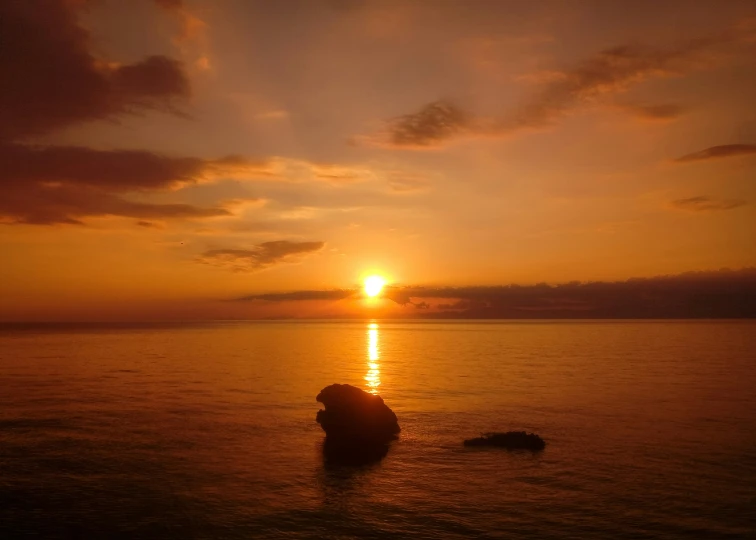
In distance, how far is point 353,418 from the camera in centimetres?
4094

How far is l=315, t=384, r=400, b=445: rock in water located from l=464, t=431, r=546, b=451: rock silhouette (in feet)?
22.3

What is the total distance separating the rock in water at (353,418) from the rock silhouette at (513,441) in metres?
6.79

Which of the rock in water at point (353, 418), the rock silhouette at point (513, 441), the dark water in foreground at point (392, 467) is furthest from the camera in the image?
the rock in water at point (353, 418)

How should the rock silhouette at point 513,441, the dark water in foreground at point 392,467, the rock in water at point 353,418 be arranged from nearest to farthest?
1. the dark water in foreground at point 392,467
2. the rock silhouette at point 513,441
3. the rock in water at point 353,418

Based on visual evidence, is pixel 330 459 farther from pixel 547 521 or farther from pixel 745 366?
pixel 745 366

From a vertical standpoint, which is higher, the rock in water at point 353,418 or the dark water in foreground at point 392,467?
the rock in water at point 353,418

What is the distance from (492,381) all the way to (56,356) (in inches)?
4191

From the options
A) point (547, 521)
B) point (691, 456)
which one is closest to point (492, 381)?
point (691, 456)

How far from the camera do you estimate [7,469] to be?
33.1 meters

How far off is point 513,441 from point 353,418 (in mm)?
12035

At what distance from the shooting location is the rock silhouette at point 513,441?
38.2 meters

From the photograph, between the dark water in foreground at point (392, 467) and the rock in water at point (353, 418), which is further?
the rock in water at point (353, 418)

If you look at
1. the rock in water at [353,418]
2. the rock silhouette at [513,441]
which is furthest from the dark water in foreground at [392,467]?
the rock in water at [353,418]

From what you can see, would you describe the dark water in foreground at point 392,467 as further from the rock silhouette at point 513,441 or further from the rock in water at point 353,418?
the rock in water at point 353,418
